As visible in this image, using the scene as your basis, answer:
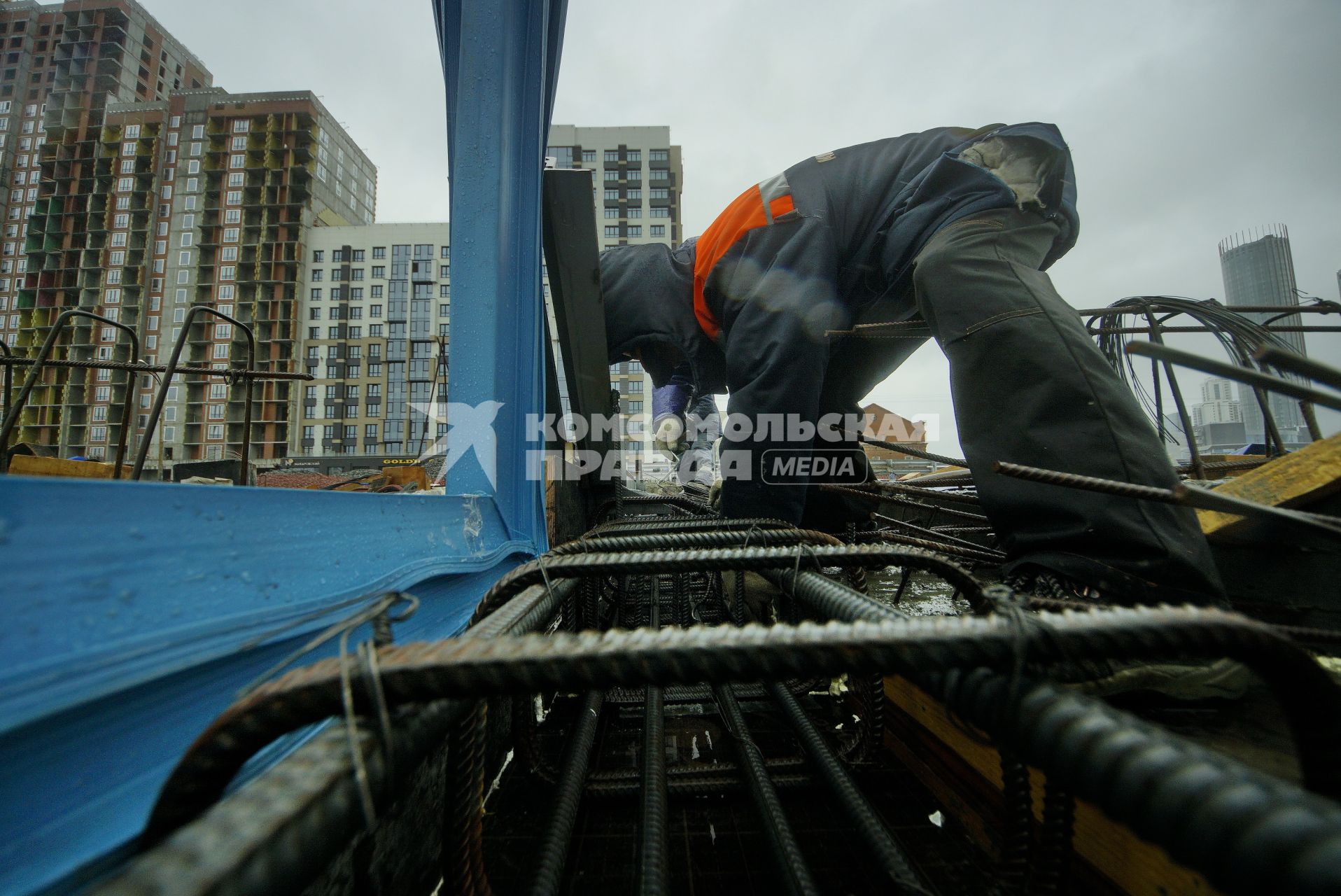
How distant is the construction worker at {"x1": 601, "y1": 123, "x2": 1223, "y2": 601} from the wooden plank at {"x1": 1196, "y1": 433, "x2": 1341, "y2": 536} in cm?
31

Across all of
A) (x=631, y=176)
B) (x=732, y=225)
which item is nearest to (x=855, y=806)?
(x=732, y=225)

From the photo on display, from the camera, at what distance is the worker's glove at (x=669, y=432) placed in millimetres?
2961

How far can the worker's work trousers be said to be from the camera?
79cm

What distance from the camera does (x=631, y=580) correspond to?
7.13 feet

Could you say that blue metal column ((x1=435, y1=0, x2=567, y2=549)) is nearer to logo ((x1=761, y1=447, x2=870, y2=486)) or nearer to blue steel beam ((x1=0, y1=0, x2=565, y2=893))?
blue steel beam ((x1=0, y1=0, x2=565, y2=893))

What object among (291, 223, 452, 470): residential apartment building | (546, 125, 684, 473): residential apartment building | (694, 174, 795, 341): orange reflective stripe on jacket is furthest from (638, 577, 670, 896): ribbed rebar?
(546, 125, 684, 473): residential apartment building

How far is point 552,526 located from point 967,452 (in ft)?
4.20

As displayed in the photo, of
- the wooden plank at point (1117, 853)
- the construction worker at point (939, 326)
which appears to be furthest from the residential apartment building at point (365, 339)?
the wooden plank at point (1117, 853)

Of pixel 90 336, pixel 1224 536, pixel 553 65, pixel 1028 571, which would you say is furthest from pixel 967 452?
pixel 90 336

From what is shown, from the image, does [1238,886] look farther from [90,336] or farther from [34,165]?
[34,165]

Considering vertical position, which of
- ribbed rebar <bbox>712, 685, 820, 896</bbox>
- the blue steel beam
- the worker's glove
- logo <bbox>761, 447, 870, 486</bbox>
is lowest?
ribbed rebar <bbox>712, 685, 820, 896</bbox>

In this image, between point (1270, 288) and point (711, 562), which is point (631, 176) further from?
point (711, 562)

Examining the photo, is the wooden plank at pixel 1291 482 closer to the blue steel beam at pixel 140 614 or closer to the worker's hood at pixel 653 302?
the blue steel beam at pixel 140 614

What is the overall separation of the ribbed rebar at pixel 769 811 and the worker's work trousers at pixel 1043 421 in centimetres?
58
